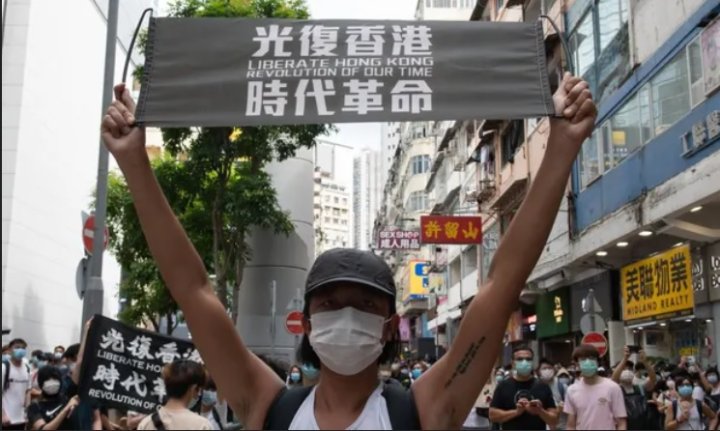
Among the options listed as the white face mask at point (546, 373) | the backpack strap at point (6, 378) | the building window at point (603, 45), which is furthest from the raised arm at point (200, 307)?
the building window at point (603, 45)

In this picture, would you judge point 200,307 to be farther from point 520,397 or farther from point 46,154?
point 46,154

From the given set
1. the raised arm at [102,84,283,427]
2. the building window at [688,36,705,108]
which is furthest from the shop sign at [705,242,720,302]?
the raised arm at [102,84,283,427]

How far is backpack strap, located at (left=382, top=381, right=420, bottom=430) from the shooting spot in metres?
2.19

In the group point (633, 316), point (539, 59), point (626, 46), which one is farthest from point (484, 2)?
point (539, 59)

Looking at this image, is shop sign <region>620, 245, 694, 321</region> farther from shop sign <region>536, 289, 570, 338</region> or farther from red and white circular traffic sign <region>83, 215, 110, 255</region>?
red and white circular traffic sign <region>83, 215, 110, 255</region>

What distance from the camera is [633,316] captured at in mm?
17859

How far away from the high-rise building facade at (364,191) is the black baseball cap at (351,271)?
14223cm

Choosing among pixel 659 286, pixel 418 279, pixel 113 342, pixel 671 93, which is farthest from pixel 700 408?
pixel 418 279

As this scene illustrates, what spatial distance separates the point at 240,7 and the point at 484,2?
14.8 meters

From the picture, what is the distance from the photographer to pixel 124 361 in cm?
776

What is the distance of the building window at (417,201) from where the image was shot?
5531 cm

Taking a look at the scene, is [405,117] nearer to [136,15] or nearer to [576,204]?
[576,204]

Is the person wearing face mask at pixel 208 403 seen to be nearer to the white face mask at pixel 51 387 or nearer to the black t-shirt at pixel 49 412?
the black t-shirt at pixel 49 412

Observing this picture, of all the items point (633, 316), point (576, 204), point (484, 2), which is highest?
point (484, 2)
